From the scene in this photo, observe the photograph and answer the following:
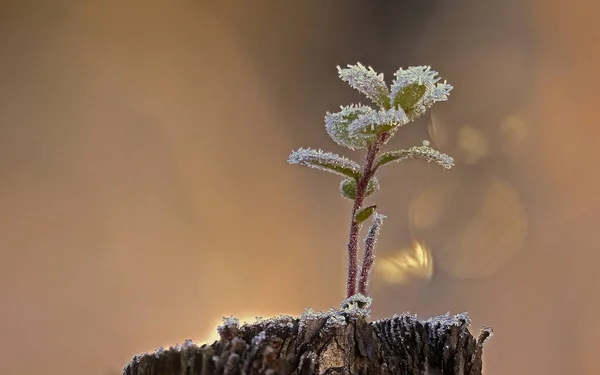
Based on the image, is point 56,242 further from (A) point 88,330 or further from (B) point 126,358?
(B) point 126,358

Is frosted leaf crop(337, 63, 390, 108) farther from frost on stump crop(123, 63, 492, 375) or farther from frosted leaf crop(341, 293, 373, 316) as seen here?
frosted leaf crop(341, 293, 373, 316)

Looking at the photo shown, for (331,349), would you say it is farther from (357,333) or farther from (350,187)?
(350,187)

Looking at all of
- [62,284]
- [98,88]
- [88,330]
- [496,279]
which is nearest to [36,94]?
[98,88]

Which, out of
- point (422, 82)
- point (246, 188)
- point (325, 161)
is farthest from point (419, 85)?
point (246, 188)

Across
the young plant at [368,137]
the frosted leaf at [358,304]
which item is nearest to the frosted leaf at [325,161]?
the young plant at [368,137]

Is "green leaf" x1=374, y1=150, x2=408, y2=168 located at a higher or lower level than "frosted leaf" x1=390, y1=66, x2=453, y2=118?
lower

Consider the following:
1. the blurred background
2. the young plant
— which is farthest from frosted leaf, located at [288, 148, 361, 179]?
the blurred background

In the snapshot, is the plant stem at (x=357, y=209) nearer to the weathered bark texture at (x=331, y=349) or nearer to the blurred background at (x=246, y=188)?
the weathered bark texture at (x=331, y=349)
